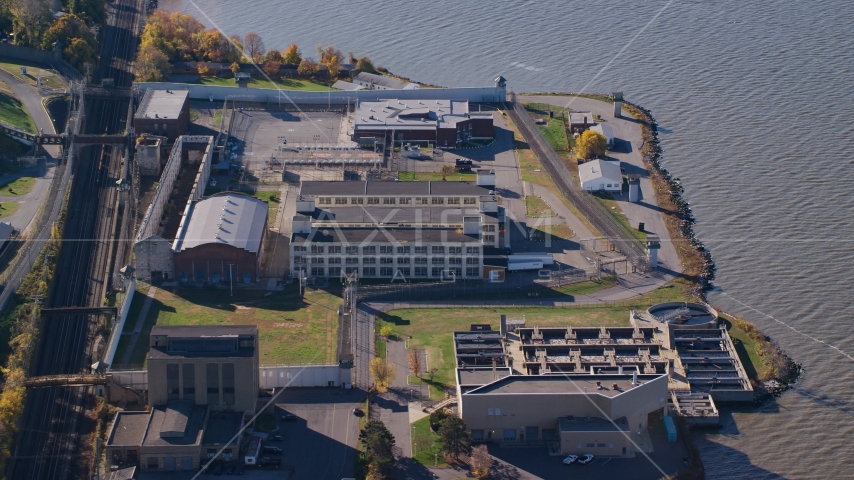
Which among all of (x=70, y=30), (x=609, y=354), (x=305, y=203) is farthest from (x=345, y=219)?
(x=70, y=30)

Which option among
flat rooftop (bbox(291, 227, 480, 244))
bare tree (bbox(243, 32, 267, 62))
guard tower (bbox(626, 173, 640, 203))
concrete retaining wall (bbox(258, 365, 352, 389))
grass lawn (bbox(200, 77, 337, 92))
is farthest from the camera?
bare tree (bbox(243, 32, 267, 62))

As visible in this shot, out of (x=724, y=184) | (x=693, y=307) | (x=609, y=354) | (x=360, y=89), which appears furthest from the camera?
(x=360, y=89)

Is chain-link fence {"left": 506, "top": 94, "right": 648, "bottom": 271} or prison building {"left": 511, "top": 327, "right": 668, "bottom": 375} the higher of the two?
chain-link fence {"left": 506, "top": 94, "right": 648, "bottom": 271}

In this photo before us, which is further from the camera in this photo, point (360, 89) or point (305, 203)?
point (360, 89)

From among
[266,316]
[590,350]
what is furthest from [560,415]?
[266,316]

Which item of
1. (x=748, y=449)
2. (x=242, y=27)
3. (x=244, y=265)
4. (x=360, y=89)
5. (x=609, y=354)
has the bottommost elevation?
(x=748, y=449)

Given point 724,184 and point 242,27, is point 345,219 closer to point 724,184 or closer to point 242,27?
point 724,184

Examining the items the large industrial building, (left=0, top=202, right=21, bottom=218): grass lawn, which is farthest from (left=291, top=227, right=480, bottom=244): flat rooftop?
(left=0, top=202, right=21, bottom=218): grass lawn

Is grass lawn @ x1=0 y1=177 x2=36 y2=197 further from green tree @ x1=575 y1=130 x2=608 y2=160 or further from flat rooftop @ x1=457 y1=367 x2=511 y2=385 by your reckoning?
green tree @ x1=575 y1=130 x2=608 y2=160

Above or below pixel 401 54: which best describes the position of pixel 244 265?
below
